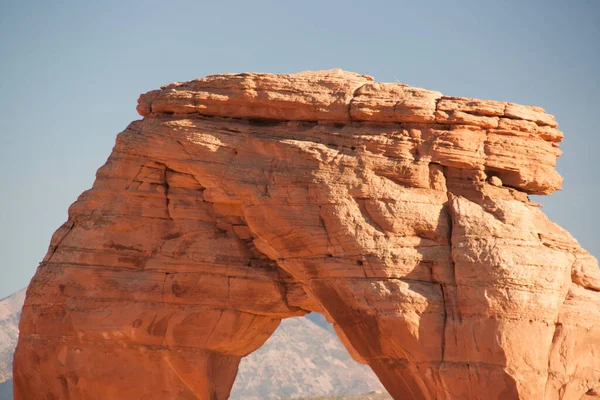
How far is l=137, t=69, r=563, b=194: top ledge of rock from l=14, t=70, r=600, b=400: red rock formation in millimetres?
44

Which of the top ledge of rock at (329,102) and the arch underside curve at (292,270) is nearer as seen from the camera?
the arch underside curve at (292,270)

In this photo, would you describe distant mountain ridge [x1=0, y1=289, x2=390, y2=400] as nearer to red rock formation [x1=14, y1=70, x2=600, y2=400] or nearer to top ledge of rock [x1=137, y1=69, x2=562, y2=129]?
red rock formation [x1=14, y1=70, x2=600, y2=400]

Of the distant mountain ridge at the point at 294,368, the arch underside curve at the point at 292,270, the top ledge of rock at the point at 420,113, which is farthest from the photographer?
the distant mountain ridge at the point at 294,368

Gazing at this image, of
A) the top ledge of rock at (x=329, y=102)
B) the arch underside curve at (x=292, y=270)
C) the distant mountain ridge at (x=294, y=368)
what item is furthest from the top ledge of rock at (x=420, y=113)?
the distant mountain ridge at (x=294, y=368)

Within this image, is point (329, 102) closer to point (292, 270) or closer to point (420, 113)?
point (420, 113)

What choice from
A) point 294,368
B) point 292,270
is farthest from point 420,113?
point 294,368

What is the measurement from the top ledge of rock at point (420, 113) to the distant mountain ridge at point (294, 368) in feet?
263

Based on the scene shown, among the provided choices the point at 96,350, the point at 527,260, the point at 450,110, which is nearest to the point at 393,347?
the point at 527,260

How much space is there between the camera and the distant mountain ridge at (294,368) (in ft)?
357

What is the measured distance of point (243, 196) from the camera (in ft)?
82.3

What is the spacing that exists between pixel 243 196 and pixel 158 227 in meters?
2.56

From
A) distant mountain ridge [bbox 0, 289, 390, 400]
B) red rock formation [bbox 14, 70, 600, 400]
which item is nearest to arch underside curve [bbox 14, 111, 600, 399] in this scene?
red rock formation [bbox 14, 70, 600, 400]

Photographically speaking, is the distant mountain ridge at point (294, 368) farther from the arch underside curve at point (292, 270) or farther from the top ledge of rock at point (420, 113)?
the top ledge of rock at point (420, 113)

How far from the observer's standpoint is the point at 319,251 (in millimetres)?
24328
